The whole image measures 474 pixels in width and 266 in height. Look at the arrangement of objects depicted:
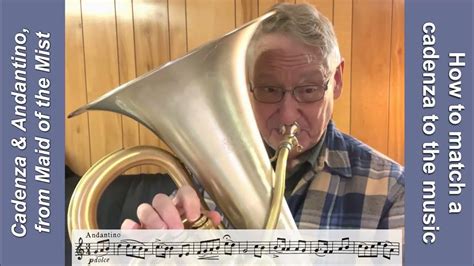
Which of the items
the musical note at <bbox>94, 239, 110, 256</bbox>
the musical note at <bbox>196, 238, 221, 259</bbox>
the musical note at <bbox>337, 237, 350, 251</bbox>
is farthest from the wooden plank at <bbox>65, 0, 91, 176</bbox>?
the musical note at <bbox>337, 237, 350, 251</bbox>

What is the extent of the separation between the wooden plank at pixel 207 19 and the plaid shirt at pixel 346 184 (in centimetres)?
26

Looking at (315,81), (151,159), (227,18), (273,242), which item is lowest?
(273,242)

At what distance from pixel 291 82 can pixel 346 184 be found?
20 cm

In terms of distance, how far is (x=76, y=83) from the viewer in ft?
2.58

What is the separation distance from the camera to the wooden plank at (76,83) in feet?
2.57

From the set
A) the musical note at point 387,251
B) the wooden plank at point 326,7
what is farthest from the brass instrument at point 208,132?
the musical note at point 387,251

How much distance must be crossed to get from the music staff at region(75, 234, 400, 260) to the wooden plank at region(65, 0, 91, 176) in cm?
14

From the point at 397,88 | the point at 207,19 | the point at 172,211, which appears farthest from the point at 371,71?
the point at 172,211

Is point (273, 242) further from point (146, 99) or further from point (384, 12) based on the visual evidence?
point (384, 12)

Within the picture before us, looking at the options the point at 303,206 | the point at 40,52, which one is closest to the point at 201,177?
the point at 303,206

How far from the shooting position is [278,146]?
727mm

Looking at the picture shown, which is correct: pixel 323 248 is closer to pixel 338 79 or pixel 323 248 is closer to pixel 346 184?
pixel 346 184

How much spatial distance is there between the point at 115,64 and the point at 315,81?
0.34 m

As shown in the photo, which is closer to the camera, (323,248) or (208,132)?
(208,132)
